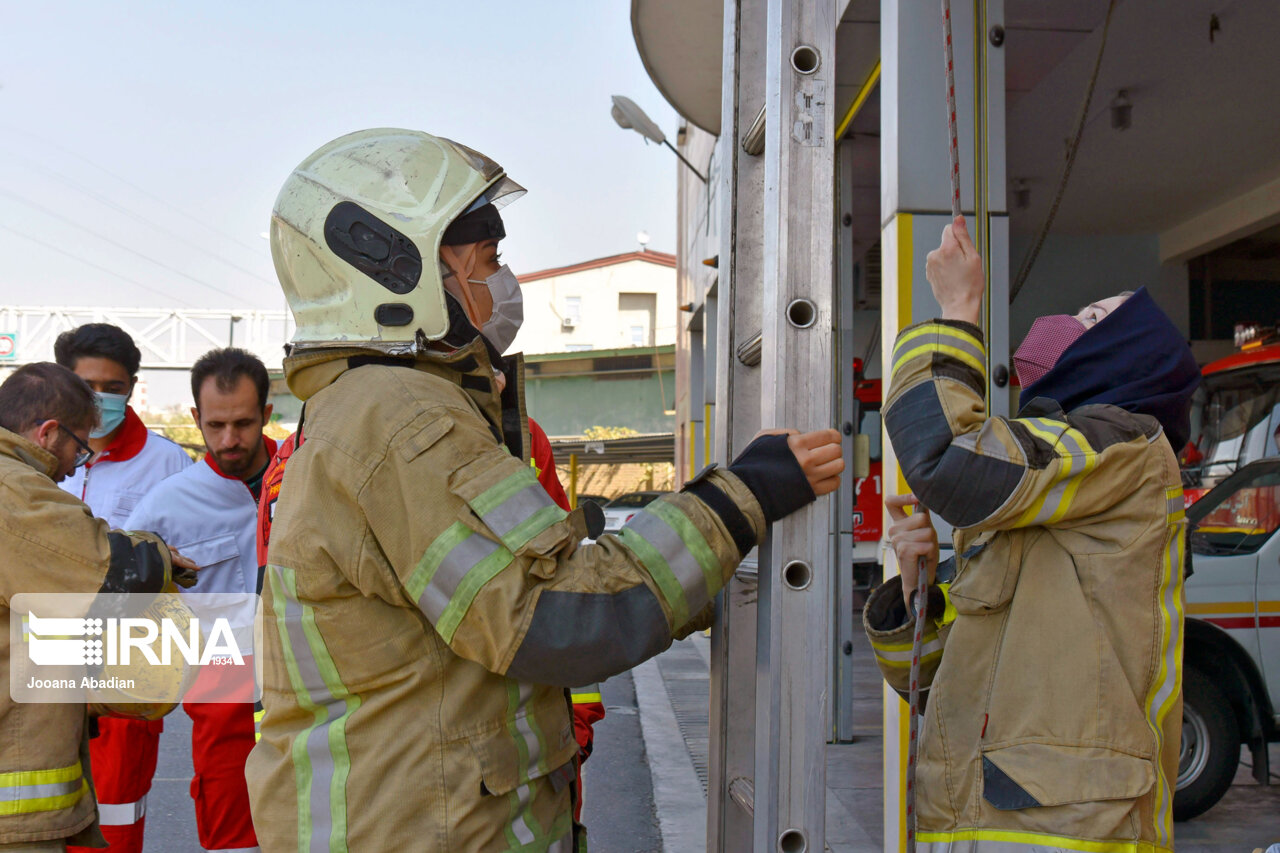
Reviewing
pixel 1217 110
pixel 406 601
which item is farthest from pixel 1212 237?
pixel 406 601

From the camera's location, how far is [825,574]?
74.5 inches

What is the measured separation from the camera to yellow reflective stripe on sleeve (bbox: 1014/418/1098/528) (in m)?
1.93

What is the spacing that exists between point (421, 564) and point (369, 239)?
2.05ft

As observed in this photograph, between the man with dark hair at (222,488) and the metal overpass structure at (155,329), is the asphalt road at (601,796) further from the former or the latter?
the metal overpass structure at (155,329)

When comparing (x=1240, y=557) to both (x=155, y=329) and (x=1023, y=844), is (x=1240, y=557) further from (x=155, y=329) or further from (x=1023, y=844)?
(x=155, y=329)

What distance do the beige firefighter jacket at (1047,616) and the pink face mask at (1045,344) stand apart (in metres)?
0.21

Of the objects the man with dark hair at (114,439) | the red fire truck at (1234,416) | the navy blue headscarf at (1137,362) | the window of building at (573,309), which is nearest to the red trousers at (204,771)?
the man with dark hair at (114,439)

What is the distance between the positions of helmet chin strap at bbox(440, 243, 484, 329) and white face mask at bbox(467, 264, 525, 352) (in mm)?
41

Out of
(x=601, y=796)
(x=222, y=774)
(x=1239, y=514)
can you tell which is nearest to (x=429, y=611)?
(x=222, y=774)

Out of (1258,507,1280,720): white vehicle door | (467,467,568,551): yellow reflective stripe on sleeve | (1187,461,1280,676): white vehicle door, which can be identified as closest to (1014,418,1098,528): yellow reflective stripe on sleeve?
(467,467,568,551): yellow reflective stripe on sleeve

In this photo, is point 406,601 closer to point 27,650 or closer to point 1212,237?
point 27,650

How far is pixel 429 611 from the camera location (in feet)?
5.38

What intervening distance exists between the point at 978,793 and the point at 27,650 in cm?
223

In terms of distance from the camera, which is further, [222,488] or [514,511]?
[222,488]
